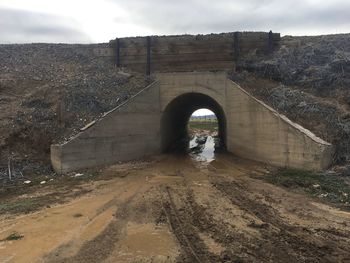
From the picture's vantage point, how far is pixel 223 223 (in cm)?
1044

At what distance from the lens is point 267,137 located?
1888 cm

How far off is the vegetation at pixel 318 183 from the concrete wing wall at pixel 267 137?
0.70m

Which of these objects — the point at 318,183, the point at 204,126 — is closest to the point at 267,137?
the point at 318,183

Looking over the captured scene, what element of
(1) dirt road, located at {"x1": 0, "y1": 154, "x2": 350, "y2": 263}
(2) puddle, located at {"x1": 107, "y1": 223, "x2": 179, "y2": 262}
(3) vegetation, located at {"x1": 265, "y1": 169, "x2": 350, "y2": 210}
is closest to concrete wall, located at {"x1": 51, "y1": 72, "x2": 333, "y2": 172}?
(3) vegetation, located at {"x1": 265, "y1": 169, "x2": 350, "y2": 210}

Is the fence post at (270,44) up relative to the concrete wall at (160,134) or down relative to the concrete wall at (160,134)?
up

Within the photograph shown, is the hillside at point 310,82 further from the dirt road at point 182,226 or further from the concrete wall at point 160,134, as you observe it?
the dirt road at point 182,226

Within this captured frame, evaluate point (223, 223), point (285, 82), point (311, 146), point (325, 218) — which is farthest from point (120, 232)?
point (285, 82)

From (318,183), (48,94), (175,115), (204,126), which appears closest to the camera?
(318,183)

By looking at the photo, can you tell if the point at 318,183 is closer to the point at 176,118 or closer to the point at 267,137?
the point at 267,137

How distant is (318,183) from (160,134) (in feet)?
32.8

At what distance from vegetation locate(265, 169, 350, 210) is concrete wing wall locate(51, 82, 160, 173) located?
23.2ft

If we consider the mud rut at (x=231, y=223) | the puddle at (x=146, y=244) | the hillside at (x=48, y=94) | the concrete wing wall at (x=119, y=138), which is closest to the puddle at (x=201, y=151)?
the concrete wing wall at (x=119, y=138)

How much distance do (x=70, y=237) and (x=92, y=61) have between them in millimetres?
17707

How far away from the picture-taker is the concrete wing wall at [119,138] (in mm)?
17734
